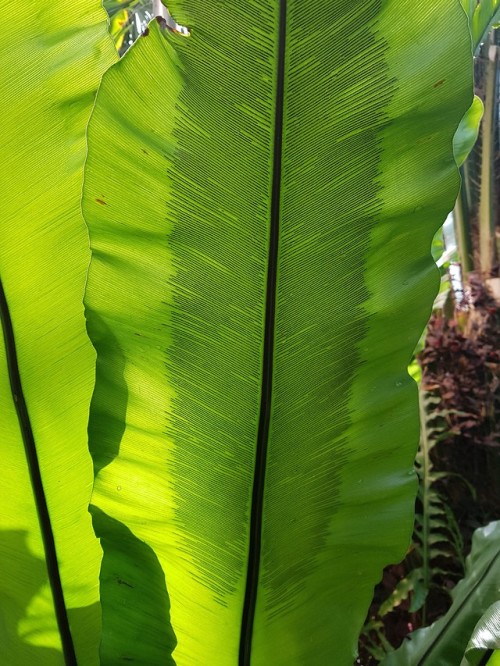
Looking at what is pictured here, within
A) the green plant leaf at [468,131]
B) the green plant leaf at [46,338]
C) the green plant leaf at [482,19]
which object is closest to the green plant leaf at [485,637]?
the green plant leaf at [46,338]

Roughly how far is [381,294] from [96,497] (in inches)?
11.7

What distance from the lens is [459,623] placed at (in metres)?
0.62

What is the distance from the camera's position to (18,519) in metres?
0.57

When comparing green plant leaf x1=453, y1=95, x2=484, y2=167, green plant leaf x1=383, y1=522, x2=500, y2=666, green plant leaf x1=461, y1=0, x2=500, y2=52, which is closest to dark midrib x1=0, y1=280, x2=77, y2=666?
green plant leaf x1=383, y1=522, x2=500, y2=666

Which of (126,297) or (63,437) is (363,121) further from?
(63,437)

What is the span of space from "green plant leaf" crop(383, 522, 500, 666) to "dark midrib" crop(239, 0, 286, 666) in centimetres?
19

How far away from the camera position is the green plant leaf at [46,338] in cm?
47

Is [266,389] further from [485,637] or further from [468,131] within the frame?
[468,131]

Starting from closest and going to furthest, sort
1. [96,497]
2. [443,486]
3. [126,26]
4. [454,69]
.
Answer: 1. [454,69]
2. [96,497]
3. [443,486]
4. [126,26]

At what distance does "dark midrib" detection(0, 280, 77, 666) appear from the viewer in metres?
0.52

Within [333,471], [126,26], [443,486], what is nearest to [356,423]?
[333,471]

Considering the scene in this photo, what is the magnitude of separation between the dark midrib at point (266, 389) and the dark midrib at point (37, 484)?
0.18 metres

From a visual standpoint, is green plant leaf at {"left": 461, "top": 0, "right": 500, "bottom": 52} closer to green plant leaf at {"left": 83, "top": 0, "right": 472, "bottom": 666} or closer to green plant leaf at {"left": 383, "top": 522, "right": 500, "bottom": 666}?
green plant leaf at {"left": 83, "top": 0, "right": 472, "bottom": 666}

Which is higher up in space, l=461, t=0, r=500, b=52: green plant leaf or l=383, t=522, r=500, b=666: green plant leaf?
l=461, t=0, r=500, b=52: green plant leaf
